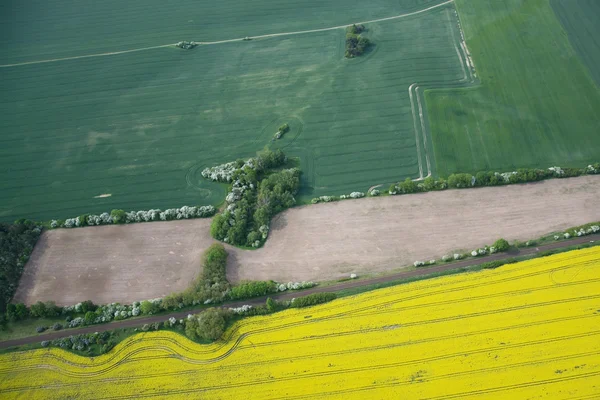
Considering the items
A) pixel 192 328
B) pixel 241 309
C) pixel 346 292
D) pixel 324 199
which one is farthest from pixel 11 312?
pixel 324 199

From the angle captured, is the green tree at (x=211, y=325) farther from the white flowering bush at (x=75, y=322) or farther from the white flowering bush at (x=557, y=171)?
the white flowering bush at (x=557, y=171)

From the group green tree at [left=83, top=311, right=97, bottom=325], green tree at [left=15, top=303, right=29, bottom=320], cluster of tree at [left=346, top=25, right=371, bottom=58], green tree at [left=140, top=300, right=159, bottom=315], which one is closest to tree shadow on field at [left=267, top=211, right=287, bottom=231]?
green tree at [left=140, top=300, right=159, bottom=315]

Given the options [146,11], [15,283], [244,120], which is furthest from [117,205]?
[146,11]

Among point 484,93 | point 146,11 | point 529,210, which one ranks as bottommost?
point 529,210

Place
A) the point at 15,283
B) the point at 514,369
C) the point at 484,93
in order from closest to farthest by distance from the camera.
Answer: the point at 514,369 → the point at 15,283 → the point at 484,93

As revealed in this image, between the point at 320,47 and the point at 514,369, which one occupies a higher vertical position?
the point at 320,47

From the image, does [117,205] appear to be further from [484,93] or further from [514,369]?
[484,93]

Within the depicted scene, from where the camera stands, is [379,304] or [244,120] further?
[244,120]
